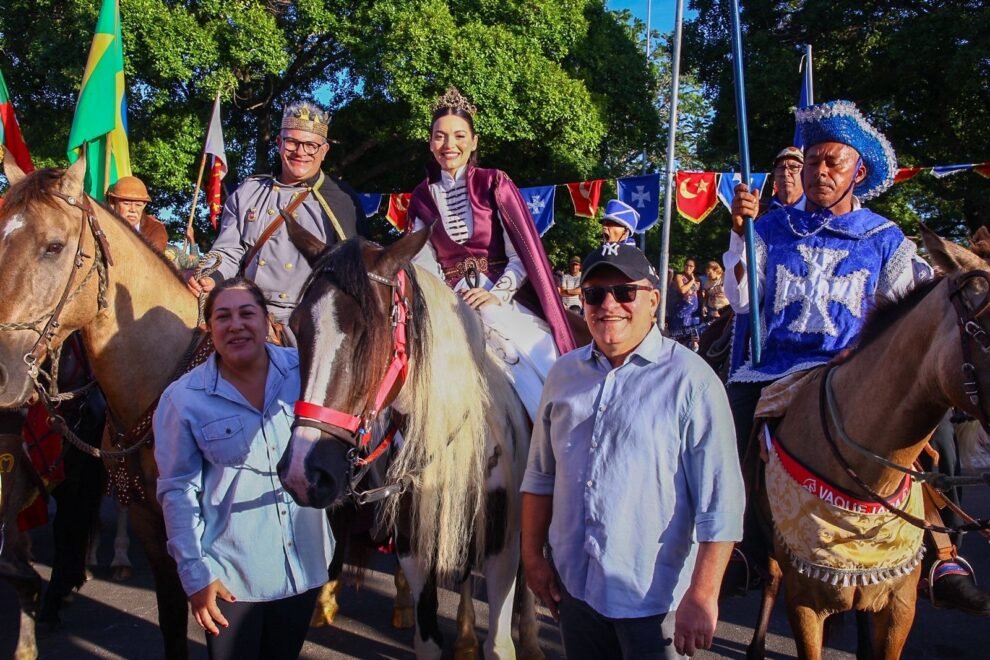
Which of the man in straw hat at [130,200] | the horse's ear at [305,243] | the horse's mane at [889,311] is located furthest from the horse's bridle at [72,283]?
the horse's mane at [889,311]

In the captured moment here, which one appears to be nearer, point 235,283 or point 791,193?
point 235,283

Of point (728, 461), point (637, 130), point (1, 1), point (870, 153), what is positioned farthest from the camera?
point (637, 130)

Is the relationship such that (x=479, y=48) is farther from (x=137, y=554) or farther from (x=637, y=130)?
(x=137, y=554)

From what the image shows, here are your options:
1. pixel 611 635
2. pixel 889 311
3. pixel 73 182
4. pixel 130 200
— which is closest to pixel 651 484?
pixel 611 635

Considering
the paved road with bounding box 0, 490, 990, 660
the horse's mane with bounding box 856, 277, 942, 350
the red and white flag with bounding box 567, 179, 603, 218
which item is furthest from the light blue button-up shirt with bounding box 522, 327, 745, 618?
the red and white flag with bounding box 567, 179, 603, 218

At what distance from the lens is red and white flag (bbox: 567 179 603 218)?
543 inches

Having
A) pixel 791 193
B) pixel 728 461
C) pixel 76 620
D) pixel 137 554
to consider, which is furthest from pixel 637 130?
pixel 728 461

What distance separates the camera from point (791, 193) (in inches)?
228

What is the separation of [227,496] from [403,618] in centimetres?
256

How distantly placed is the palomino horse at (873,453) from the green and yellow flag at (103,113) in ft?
15.1

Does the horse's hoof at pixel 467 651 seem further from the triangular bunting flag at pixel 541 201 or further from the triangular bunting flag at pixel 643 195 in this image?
the triangular bunting flag at pixel 541 201

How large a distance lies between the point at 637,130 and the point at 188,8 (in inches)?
372

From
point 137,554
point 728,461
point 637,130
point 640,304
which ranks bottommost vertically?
point 137,554

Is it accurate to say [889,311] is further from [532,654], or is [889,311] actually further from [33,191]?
[33,191]
